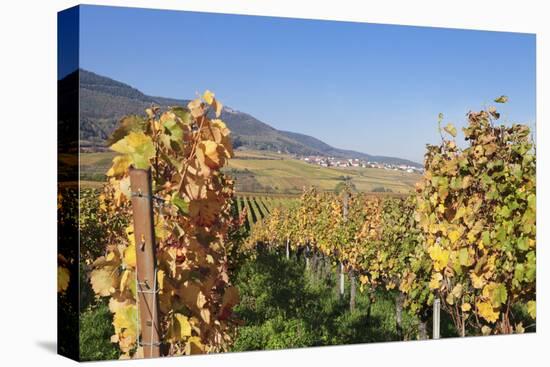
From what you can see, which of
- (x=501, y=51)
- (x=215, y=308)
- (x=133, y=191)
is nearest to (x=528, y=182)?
(x=501, y=51)

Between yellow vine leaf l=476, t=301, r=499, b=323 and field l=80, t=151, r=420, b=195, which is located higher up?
field l=80, t=151, r=420, b=195

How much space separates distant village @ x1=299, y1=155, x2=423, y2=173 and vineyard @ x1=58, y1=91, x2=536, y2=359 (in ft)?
0.47

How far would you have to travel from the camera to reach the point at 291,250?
797 centimetres

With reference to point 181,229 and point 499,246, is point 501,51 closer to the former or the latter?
point 499,246

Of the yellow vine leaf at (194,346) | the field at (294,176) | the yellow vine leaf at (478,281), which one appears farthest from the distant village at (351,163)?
the yellow vine leaf at (194,346)

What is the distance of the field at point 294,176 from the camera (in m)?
7.29

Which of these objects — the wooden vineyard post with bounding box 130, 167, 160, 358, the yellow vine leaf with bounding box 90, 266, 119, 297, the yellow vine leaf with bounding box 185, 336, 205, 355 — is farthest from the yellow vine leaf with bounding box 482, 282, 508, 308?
the yellow vine leaf with bounding box 90, 266, 119, 297

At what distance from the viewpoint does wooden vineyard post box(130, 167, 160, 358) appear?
20.9ft

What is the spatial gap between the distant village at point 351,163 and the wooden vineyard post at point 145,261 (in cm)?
160

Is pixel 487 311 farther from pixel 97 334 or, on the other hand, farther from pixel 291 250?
pixel 97 334

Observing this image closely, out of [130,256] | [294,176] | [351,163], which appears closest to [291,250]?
[294,176]

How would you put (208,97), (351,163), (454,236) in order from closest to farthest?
1. (208,97)
2. (454,236)
3. (351,163)

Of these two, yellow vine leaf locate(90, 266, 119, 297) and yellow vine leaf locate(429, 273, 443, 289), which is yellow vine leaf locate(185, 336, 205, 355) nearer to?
yellow vine leaf locate(90, 266, 119, 297)

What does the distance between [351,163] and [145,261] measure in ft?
6.77
